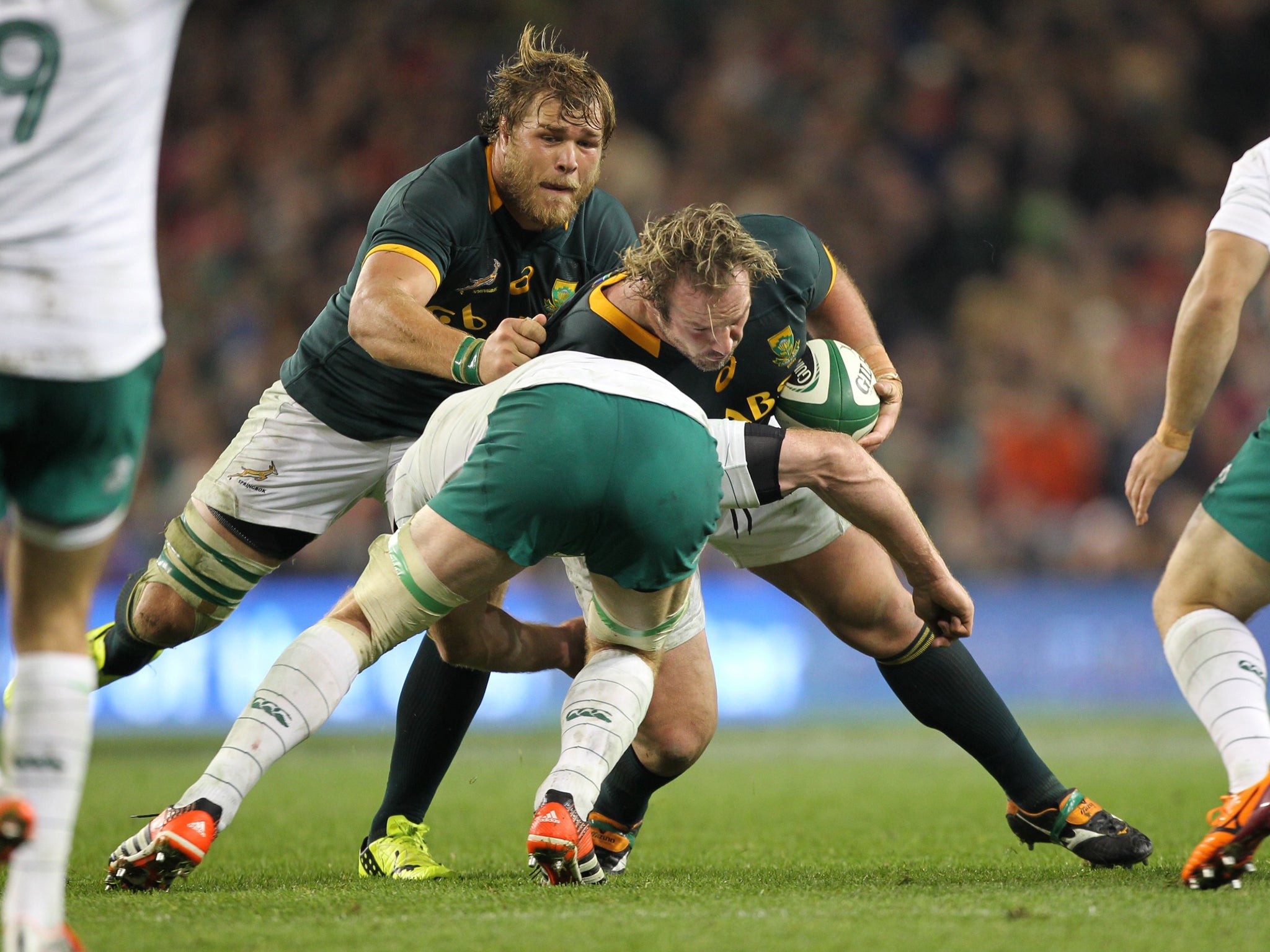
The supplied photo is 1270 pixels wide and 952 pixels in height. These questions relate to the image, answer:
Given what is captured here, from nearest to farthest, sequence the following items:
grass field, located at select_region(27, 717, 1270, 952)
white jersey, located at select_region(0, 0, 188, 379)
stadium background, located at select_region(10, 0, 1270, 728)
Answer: white jersey, located at select_region(0, 0, 188, 379) → grass field, located at select_region(27, 717, 1270, 952) → stadium background, located at select_region(10, 0, 1270, 728)

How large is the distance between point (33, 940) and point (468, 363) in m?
1.89

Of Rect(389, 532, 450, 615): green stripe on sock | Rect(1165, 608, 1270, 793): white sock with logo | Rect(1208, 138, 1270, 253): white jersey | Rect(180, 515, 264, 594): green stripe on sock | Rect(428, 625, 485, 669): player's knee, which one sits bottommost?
Rect(180, 515, 264, 594): green stripe on sock

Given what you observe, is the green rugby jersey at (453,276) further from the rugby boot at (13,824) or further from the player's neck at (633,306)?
the rugby boot at (13,824)

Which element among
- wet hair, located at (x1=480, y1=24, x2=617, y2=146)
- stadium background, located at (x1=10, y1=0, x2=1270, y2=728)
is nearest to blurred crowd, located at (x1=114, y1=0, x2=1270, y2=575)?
stadium background, located at (x1=10, y1=0, x2=1270, y2=728)

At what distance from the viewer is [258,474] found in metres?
4.57

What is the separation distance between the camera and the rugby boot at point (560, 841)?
330 cm

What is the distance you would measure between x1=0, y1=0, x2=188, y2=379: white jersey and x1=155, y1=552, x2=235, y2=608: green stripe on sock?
2137mm

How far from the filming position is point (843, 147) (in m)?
12.4

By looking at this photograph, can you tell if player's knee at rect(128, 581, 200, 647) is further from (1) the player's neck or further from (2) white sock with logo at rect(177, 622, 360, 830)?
(1) the player's neck

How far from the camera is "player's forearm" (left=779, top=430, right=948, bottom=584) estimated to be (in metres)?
3.52

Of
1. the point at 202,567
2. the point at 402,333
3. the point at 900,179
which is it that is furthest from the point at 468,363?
the point at 900,179

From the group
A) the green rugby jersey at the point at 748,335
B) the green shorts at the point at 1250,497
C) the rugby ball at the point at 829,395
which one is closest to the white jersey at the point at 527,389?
the green rugby jersey at the point at 748,335

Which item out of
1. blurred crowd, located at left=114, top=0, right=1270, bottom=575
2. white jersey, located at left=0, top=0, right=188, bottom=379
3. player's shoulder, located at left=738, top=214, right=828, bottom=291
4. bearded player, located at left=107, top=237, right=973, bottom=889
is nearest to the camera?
white jersey, located at left=0, top=0, right=188, bottom=379

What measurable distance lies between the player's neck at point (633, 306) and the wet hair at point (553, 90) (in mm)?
764
